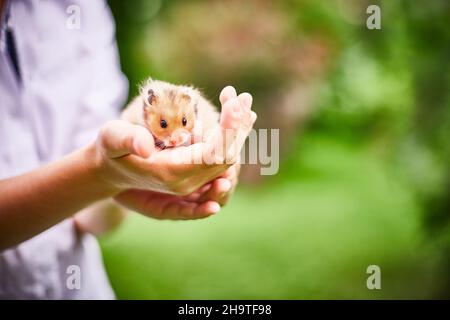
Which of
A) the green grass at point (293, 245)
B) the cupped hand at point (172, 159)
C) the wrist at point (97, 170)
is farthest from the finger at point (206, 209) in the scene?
the green grass at point (293, 245)

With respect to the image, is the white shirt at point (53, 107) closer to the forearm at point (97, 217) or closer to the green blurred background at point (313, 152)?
the forearm at point (97, 217)

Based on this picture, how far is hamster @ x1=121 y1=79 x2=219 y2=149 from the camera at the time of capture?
0.70 meters

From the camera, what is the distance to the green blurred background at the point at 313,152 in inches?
50.0

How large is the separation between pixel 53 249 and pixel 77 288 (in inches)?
3.6

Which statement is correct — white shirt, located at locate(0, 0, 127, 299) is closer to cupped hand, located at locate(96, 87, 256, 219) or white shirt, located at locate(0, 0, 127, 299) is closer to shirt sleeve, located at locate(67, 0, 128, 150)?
shirt sleeve, located at locate(67, 0, 128, 150)

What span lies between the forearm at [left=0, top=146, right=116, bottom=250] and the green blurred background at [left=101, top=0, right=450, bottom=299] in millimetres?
464

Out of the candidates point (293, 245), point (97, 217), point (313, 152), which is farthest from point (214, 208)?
point (313, 152)

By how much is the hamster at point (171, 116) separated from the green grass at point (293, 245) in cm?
54

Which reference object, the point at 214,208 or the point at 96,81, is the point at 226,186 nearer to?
the point at 214,208

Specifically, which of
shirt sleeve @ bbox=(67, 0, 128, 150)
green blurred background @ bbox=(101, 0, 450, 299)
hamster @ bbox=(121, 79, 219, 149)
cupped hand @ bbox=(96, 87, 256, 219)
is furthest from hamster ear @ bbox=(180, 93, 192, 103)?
green blurred background @ bbox=(101, 0, 450, 299)

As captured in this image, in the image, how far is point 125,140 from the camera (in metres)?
0.57

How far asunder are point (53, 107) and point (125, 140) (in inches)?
12.6

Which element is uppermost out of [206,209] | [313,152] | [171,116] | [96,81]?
[313,152]
